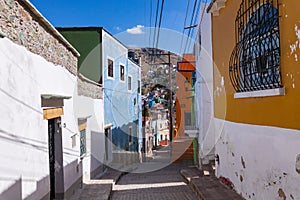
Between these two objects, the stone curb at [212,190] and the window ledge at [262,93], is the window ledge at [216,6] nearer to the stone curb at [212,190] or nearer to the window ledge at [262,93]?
the window ledge at [262,93]

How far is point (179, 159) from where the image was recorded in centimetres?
2236

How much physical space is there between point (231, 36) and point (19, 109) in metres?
4.67

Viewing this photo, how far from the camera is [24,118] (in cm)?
502

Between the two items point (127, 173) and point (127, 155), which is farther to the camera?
point (127, 155)

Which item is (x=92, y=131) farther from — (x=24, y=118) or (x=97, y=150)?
(x=24, y=118)

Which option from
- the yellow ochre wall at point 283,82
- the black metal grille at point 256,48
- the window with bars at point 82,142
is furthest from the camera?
the window with bars at point 82,142

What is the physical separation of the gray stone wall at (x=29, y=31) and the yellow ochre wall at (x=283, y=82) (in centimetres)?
379

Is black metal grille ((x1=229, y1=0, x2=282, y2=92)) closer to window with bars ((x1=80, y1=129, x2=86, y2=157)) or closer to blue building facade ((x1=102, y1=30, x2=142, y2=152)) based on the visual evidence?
window with bars ((x1=80, y1=129, x2=86, y2=157))

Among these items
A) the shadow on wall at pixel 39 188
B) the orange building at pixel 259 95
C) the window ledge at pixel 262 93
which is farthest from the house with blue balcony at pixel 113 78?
the window ledge at pixel 262 93

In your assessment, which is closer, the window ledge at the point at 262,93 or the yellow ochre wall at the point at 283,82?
the yellow ochre wall at the point at 283,82

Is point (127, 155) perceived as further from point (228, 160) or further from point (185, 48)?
point (228, 160)

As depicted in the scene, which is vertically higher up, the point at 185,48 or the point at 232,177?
the point at 185,48

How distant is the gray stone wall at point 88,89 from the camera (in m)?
10.3

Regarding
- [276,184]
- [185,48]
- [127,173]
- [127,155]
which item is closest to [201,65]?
[185,48]
